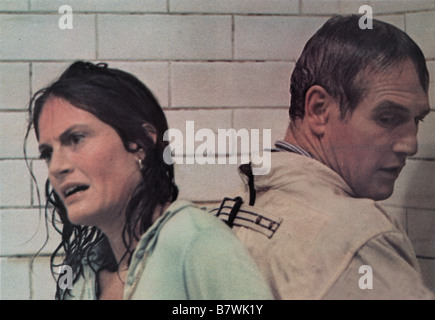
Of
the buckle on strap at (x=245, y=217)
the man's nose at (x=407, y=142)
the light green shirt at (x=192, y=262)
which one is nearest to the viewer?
the light green shirt at (x=192, y=262)

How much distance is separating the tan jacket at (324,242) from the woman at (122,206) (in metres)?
0.08

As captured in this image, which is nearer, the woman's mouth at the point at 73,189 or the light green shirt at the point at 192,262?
the light green shirt at the point at 192,262

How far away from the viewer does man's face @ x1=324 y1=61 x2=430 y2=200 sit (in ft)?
4.99

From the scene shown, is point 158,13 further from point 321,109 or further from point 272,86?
point 321,109

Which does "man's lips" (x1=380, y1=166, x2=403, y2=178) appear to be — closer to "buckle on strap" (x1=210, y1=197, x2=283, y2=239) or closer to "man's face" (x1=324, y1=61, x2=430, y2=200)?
"man's face" (x1=324, y1=61, x2=430, y2=200)

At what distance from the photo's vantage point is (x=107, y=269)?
1.57m

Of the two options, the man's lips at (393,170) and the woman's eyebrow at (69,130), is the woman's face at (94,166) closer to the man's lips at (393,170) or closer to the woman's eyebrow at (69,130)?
the woman's eyebrow at (69,130)

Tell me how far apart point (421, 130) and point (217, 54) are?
62 centimetres

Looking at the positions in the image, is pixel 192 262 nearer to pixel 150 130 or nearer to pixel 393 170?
pixel 150 130

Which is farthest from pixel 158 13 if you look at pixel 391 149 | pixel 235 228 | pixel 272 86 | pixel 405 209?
pixel 405 209

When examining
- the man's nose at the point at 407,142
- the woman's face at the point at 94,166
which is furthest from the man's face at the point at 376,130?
the woman's face at the point at 94,166

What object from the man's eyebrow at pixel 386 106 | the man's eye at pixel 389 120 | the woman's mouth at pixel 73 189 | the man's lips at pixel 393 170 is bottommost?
the woman's mouth at pixel 73 189

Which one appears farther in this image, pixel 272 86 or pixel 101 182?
pixel 272 86

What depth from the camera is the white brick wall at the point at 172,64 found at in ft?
5.37
